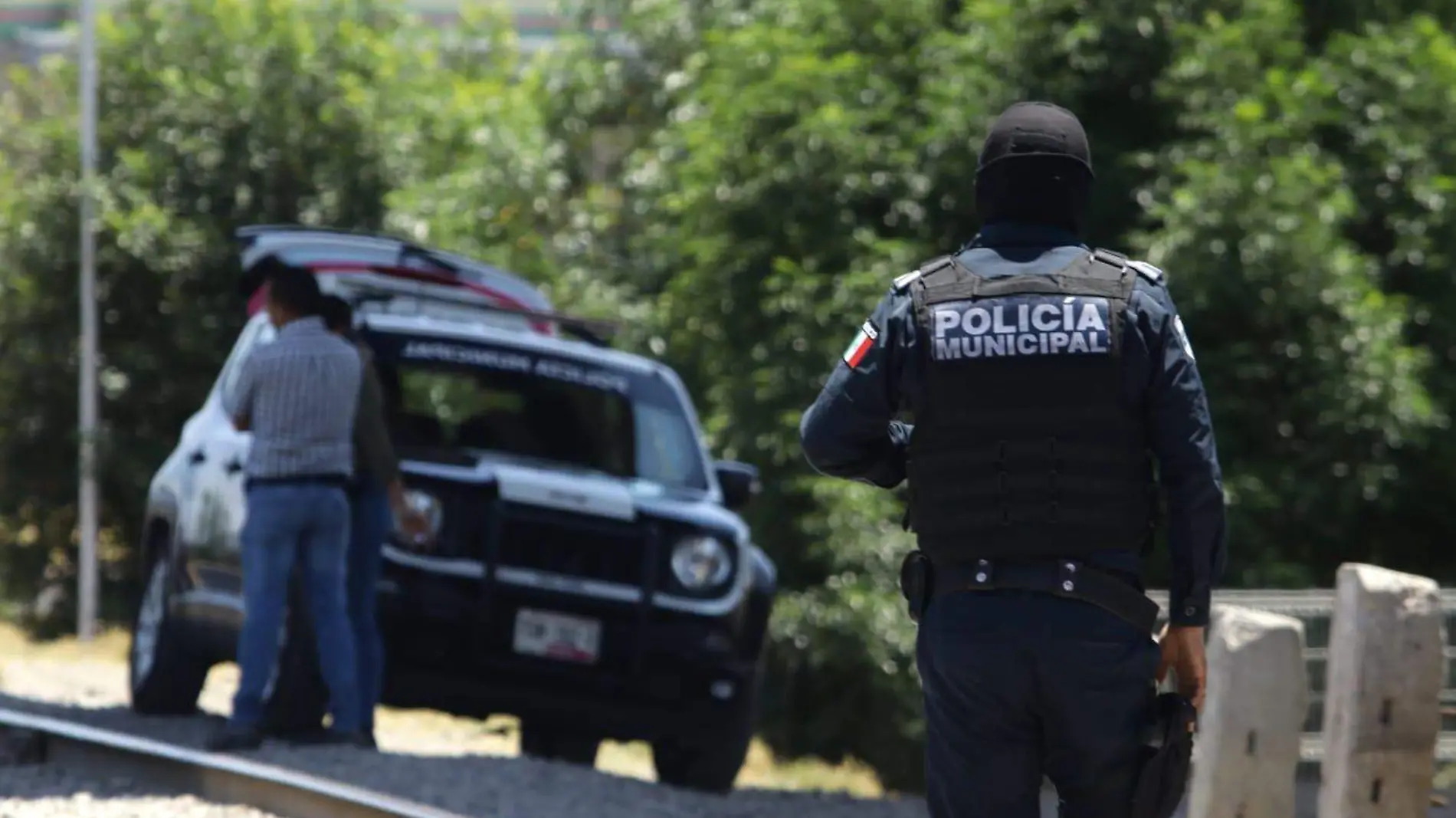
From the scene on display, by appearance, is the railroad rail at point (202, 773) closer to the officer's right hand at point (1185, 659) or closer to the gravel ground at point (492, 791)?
the gravel ground at point (492, 791)

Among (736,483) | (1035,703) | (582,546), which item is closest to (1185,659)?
(1035,703)

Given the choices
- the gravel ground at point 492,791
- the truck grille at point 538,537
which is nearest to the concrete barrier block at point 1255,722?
the gravel ground at point 492,791

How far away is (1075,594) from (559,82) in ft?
71.1

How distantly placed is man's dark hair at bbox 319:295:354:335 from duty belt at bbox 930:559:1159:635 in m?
5.75

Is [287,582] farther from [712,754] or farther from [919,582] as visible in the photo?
[919,582]

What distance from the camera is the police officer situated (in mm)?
4145

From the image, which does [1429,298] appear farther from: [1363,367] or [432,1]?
[432,1]

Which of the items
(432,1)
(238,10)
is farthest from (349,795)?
(432,1)

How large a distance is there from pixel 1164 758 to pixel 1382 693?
3134 mm

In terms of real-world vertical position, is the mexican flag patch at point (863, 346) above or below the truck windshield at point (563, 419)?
above

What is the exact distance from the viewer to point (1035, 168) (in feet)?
14.0

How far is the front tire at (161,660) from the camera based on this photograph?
1052 cm

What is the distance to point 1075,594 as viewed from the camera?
13.6 ft

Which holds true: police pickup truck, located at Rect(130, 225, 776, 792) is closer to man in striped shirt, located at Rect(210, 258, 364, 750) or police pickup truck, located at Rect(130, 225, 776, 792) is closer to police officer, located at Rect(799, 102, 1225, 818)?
man in striped shirt, located at Rect(210, 258, 364, 750)
